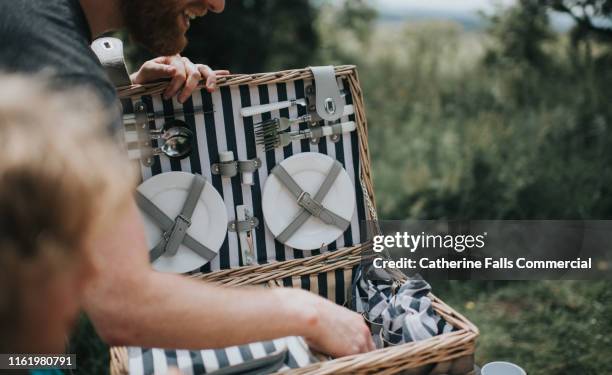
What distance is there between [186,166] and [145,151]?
0.11 meters

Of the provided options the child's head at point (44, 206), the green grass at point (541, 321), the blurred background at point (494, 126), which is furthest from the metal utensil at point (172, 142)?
the green grass at point (541, 321)

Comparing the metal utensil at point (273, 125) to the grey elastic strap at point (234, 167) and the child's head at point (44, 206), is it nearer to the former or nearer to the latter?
the grey elastic strap at point (234, 167)

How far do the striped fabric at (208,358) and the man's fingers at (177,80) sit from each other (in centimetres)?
61

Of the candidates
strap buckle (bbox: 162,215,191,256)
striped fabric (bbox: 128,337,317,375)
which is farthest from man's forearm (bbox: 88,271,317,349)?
strap buckle (bbox: 162,215,191,256)

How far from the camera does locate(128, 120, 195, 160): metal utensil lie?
139 centimetres

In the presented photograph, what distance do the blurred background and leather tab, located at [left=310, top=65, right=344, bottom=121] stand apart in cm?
121

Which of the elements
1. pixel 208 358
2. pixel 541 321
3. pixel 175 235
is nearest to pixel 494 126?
pixel 541 321

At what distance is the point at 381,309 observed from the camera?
1312 mm

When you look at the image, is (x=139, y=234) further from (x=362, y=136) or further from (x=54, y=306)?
(x=362, y=136)

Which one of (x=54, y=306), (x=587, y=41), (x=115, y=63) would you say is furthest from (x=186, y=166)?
(x=587, y=41)

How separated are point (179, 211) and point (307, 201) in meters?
0.34

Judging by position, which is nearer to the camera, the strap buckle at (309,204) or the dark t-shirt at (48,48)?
the dark t-shirt at (48,48)

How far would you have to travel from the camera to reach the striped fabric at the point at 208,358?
117cm

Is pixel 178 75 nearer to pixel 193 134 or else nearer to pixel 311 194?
pixel 193 134
